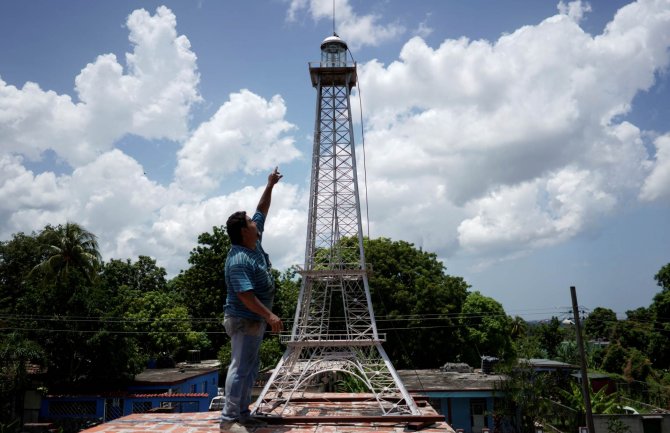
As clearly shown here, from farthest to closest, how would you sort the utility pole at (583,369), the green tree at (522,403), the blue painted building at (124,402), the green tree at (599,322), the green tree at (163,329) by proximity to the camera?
the green tree at (599,322), the green tree at (163,329), the blue painted building at (124,402), the green tree at (522,403), the utility pole at (583,369)

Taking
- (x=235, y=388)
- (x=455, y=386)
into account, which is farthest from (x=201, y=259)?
(x=235, y=388)

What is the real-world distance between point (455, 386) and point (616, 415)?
613 centimetres

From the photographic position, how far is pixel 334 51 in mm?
23719

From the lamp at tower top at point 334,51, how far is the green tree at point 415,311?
13490mm

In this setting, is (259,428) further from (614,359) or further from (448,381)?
(614,359)

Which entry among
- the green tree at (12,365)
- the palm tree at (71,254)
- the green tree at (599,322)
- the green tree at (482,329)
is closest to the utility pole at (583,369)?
the green tree at (482,329)

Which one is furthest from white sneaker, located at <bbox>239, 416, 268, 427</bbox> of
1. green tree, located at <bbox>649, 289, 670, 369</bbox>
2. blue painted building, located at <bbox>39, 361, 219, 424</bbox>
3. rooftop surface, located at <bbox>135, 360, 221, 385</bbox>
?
green tree, located at <bbox>649, 289, 670, 369</bbox>

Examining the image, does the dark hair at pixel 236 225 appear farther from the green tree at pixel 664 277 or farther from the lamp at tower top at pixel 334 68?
the green tree at pixel 664 277

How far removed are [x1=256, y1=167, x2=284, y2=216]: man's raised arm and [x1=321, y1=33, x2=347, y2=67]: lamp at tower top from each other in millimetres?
17870

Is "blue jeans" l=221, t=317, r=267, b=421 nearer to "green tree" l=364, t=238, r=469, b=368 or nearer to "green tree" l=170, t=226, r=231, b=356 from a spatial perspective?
"green tree" l=364, t=238, r=469, b=368

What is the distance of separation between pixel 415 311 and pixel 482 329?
5.52m

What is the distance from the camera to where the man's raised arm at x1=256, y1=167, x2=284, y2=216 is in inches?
252

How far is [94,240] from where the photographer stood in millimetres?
31453

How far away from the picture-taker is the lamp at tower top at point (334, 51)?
23422 mm
